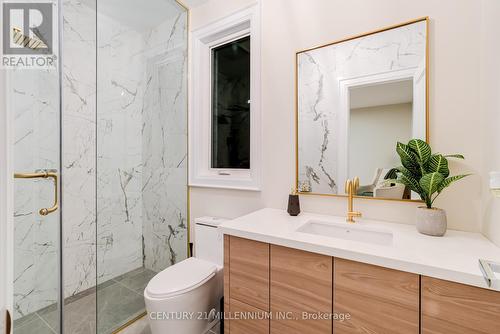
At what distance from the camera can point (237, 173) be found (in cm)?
195

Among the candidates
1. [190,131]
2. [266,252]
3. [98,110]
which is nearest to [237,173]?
[190,131]

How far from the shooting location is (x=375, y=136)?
1355 mm

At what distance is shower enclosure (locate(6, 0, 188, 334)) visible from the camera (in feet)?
4.33

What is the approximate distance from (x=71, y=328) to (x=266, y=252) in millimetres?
1498

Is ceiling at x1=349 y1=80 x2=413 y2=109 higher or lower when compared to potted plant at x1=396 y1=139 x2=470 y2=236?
higher

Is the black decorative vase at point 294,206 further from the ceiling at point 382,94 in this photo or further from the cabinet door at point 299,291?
the ceiling at point 382,94

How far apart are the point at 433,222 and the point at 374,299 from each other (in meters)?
0.49

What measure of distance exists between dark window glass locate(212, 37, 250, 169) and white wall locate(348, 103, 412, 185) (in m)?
0.82

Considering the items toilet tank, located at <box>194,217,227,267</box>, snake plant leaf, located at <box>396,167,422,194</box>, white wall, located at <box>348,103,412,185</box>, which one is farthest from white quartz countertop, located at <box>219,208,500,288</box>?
toilet tank, located at <box>194,217,227,267</box>

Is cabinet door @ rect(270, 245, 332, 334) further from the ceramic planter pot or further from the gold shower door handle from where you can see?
the gold shower door handle

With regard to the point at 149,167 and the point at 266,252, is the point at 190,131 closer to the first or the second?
the point at 149,167

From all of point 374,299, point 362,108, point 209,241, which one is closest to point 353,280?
point 374,299

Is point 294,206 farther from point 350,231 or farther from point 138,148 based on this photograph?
point 138,148
